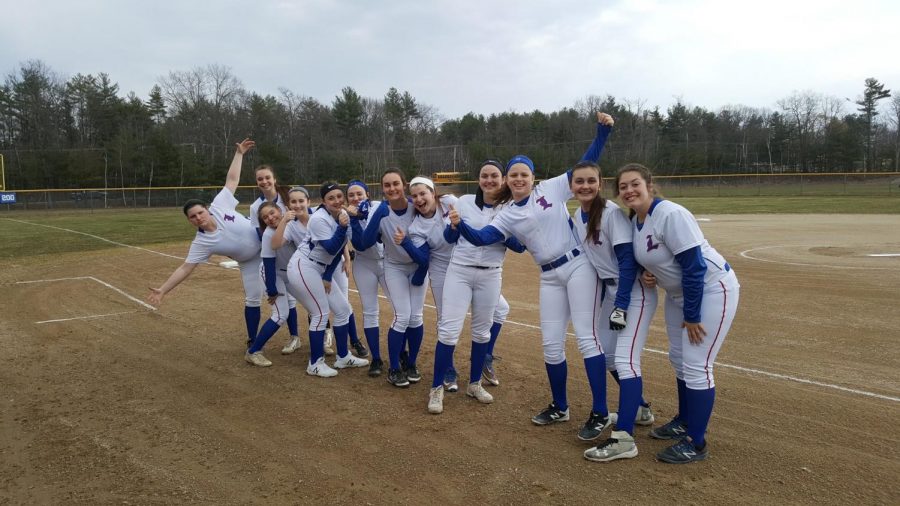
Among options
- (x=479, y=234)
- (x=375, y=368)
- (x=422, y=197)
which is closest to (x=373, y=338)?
(x=375, y=368)

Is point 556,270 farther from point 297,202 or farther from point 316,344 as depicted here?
point 297,202

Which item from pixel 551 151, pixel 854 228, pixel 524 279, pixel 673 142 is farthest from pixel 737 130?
pixel 524 279

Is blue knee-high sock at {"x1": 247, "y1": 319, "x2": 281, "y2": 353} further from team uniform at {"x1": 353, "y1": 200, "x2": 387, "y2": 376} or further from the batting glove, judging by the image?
the batting glove

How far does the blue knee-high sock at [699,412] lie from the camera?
3.59 meters

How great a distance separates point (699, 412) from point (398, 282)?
275 centimetres

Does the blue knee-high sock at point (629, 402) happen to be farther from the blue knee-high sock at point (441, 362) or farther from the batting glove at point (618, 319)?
the blue knee-high sock at point (441, 362)

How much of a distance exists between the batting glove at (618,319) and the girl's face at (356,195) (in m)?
2.70

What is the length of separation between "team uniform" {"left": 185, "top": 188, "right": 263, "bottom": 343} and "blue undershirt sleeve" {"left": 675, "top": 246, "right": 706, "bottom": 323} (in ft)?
15.0

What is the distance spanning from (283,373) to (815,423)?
473 centimetres

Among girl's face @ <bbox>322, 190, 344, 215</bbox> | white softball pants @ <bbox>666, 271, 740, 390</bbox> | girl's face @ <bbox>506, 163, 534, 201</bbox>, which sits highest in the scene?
girl's face @ <bbox>506, 163, 534, 201</bbox>

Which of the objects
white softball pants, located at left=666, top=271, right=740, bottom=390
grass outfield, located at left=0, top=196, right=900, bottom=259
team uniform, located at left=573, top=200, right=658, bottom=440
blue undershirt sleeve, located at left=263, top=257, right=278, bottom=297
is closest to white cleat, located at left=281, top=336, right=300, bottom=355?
blue undershirt sleeve, located at left=263, top=257, right=278, bottom=297

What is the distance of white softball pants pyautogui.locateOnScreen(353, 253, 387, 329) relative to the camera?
5.55 m

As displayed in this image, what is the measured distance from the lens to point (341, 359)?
573 centimetres

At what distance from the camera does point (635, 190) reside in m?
3.58
